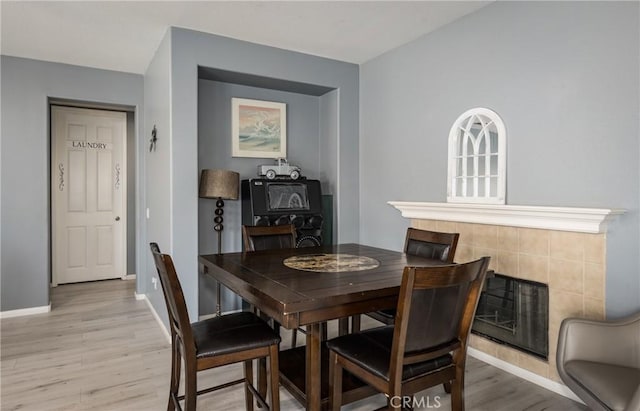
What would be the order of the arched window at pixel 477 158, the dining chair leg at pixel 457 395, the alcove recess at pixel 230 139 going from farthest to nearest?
the alcove recess at pixel 230 139, the arched window at pixel 477 158, the dining chair leg at pixel 457 395

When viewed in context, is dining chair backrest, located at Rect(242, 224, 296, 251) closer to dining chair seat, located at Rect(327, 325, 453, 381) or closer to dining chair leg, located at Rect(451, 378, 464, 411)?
dining chair seat, located at Rect(327, 325, 453, 381)

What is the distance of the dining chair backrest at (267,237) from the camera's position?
291 cm

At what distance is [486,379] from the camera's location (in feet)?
8.43

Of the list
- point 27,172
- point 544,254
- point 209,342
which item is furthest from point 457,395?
point 27,172

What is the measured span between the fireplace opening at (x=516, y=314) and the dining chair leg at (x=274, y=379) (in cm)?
173

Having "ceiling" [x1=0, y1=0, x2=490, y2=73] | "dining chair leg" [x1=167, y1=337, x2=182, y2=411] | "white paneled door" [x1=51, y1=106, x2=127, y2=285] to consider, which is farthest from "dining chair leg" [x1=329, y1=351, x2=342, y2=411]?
"white paneled door" [x1=51, y1=106, x2=127, y2=285]

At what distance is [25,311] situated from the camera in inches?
154

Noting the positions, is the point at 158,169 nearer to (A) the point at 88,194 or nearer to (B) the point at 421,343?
(A) the point at 88,194

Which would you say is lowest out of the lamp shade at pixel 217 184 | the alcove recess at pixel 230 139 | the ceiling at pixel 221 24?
the lamp shade at pixel 217 184

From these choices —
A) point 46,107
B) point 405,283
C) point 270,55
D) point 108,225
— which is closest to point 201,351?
point 405,283

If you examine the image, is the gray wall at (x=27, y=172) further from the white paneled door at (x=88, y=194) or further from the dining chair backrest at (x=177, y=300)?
the dining chair backrest at (x=177, y=300)

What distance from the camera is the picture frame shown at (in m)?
3.90

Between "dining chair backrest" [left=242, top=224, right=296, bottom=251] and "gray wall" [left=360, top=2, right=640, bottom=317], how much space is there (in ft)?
3.66

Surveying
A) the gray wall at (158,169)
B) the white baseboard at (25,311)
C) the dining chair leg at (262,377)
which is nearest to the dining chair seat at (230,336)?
the dining chair leg at (262,377)
